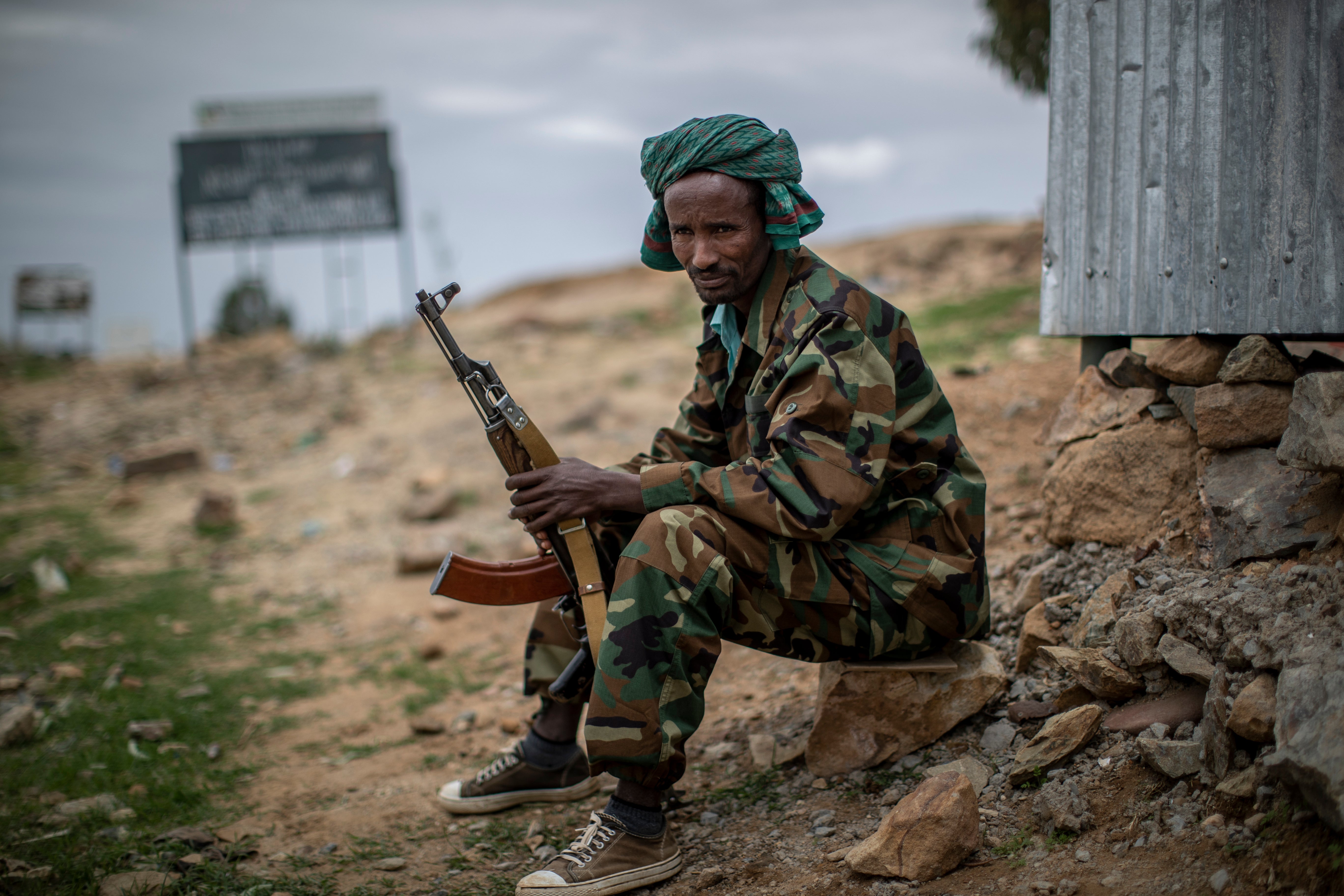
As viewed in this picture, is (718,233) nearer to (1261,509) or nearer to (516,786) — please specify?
(1261,509)

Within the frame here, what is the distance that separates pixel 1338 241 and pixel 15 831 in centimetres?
427

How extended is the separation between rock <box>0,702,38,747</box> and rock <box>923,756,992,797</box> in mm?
3540

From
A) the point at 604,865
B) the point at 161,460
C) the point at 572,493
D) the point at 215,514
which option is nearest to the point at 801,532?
the point at 572,493

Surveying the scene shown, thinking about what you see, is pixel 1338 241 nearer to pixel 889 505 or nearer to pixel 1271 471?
pixel 1271 471

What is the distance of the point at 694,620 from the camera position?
7.22ft

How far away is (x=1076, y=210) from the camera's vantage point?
122 inches

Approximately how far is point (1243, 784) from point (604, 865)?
4.72 ft

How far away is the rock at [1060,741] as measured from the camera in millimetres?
2287

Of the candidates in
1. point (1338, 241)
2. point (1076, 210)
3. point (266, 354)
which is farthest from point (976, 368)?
point (266, 354)

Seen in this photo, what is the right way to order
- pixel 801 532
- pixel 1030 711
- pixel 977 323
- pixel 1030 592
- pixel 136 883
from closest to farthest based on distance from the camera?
pixel 801 532 → pixel 136 883 → pixel 1030 711 → pixel 1030 592 → pixel 977 323

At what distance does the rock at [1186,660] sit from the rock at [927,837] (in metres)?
0.61

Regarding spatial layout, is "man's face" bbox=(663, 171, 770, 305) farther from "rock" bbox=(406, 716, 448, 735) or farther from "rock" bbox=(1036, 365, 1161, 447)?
"rock" bbox=(406, 716, 448, 735)

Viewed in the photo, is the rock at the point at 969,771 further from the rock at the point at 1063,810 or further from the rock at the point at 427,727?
the rock at the point at 427,727

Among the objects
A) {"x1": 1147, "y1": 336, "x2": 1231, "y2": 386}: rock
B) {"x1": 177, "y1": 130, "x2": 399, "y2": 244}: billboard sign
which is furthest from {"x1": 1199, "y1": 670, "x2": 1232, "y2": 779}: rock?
{"x1": 177, "y1": 130, "x2": 399, "y2": 244}: billboard sign
